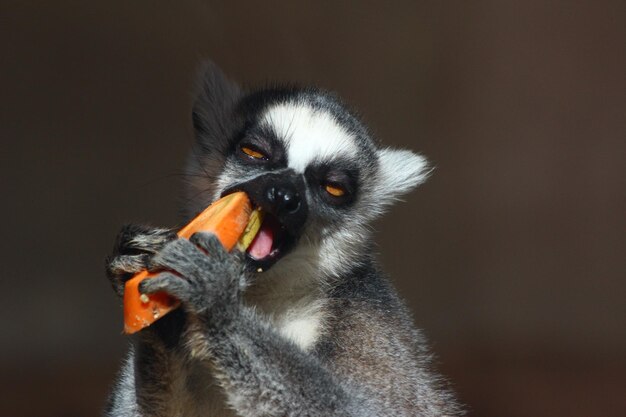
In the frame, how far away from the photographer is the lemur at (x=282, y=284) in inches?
105

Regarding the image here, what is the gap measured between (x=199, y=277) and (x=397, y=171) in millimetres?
1448

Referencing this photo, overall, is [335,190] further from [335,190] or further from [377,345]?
[377,345]

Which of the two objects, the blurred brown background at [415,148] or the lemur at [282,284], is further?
the blurred brown background at [415,148]

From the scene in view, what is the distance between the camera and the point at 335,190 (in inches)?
133

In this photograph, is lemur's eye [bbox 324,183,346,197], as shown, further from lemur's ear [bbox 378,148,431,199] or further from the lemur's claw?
the lemur's claw

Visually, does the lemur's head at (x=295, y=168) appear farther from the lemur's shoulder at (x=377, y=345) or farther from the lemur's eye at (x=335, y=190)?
the lemur's shoulder at (x=377, y=345)

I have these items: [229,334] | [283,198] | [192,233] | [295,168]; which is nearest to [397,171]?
[295,168]

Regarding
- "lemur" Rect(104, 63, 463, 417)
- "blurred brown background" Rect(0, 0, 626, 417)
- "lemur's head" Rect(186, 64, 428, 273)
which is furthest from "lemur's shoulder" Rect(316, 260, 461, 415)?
"blurred brown background" Rect(0, 0, 626, 417)

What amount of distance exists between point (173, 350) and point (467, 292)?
416cm

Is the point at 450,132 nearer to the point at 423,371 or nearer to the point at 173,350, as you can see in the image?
the point at 423,371

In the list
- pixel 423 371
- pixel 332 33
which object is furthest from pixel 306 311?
pixel 332 33

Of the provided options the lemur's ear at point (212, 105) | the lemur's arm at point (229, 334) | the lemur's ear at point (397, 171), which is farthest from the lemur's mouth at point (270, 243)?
the lemur's ear at point (397, 171)

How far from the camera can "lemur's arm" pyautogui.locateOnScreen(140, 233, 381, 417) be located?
2619mm

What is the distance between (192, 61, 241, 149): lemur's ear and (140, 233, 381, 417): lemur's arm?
1.00 metres
